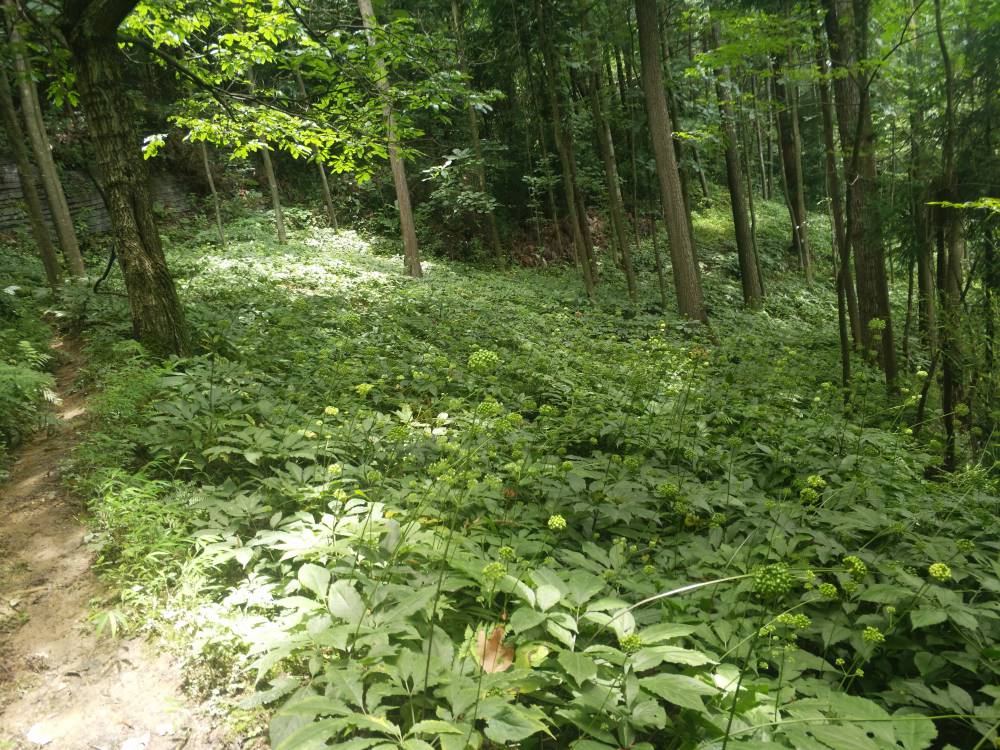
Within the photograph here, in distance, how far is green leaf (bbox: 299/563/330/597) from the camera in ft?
7.38

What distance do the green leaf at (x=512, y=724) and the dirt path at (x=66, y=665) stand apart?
4.39ft

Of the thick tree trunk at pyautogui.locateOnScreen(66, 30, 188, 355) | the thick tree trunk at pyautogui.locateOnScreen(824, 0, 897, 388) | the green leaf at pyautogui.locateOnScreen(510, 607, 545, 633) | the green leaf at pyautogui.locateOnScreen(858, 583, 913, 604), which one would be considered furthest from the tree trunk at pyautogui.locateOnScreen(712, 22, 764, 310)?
the green leaf at pyautogui.locateOnScreen(510, 607, 545, 633)

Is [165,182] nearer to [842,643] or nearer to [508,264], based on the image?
[508,264]

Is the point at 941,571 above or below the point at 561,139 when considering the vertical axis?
below

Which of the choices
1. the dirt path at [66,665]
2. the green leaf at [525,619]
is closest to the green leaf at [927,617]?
the green leaf at [525,619]

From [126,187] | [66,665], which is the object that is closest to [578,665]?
[66,665]

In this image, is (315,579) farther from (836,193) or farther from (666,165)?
(666,165)

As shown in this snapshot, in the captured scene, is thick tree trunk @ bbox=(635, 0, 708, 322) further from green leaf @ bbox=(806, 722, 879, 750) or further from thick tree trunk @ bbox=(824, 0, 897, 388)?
green leaf @ bbox=(806, 722, 879, 750)

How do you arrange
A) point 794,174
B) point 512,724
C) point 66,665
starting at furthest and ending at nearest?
1. point 794,174
2. point 66,665
3. point 512,724

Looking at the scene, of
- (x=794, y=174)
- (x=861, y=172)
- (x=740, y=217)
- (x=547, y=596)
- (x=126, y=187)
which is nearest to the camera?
(x=547, y=596)

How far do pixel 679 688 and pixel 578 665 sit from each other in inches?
12.9

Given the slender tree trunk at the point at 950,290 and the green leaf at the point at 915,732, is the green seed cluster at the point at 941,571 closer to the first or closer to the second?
the green leaf at the point at 915,732

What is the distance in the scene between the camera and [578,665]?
1.82 meters

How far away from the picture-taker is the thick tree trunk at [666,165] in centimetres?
977
